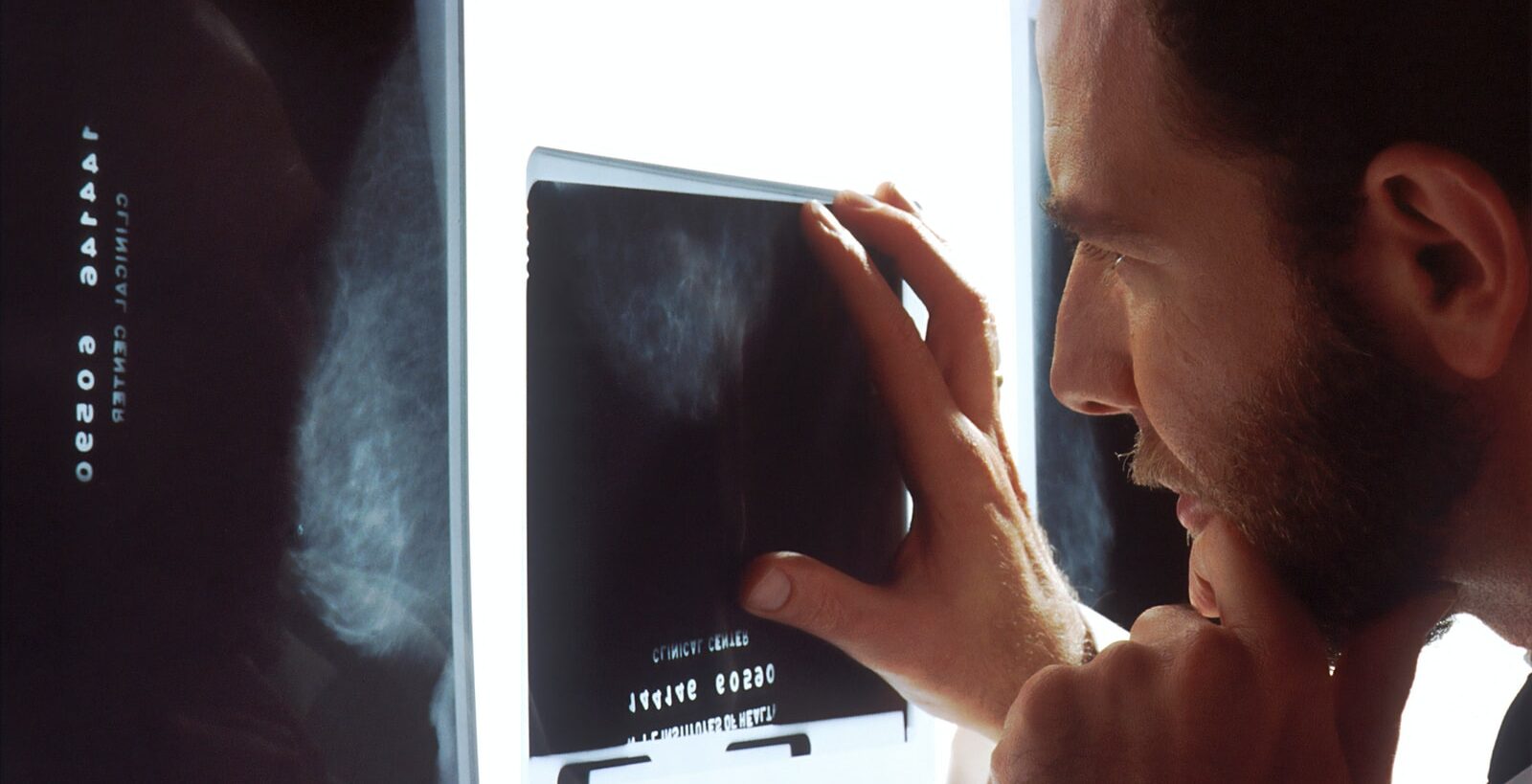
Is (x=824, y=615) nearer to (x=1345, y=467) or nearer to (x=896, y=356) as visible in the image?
(x=896, y=356)

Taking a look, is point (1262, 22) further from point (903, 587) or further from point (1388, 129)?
point (903, 587)

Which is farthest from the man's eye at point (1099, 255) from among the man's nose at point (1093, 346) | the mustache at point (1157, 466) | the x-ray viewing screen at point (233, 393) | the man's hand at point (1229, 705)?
the x-ray viewing screen at point (233, 393)

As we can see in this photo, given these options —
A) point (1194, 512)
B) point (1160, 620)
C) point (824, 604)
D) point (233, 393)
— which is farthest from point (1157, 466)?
point (233, 393)

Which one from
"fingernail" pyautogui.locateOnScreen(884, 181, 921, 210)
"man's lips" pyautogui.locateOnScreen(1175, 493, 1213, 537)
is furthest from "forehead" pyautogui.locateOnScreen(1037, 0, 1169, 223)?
"man's lips" pyautogui.locateOnScreen(1175, 493, 1213, 537)

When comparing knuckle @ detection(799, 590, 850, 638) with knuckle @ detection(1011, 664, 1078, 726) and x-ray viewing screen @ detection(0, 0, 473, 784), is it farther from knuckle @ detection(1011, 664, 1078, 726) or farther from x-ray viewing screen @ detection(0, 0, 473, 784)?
x-ray viewing screen @ detection(0, 0, 473, 784)

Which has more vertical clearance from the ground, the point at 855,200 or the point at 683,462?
the point at 855,200

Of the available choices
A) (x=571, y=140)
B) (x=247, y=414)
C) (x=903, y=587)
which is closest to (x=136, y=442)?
(x=247, y=414)

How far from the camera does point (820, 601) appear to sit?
0.74 metres

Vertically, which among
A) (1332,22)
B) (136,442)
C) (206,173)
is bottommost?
(136,442)

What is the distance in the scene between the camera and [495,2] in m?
0.57

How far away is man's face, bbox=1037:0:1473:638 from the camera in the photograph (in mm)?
639

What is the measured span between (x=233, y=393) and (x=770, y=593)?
1.16 feet

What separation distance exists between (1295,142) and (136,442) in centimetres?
58

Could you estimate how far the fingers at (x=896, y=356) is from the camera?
758 mm
